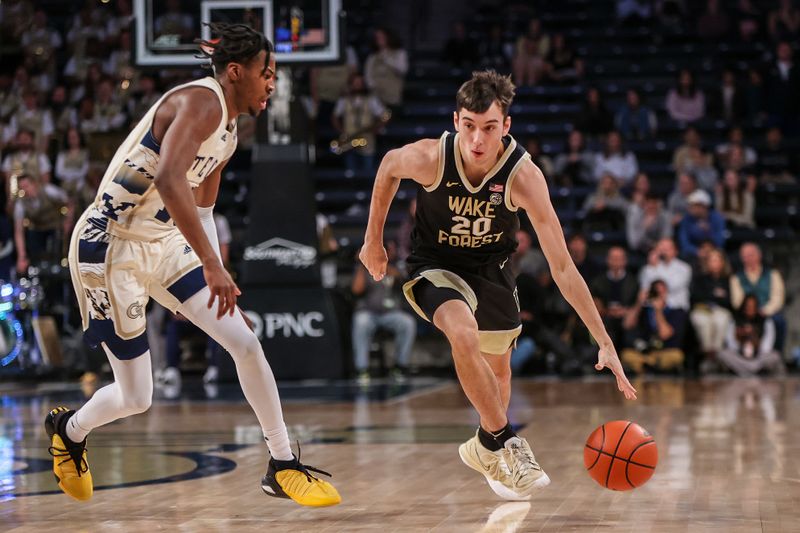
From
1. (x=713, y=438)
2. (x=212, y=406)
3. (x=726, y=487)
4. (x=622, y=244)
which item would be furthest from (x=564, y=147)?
(x=726, y=487)

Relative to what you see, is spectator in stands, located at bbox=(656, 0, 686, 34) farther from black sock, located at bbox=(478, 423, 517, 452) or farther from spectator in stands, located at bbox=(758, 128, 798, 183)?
black sock, located at bbox=(478, 423, 517, 452)

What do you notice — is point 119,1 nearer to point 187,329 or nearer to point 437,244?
point 187,329

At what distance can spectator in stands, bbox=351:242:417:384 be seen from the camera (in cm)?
1321

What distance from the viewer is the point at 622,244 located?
1493 centimetres

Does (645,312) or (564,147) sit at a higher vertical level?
(564,147)

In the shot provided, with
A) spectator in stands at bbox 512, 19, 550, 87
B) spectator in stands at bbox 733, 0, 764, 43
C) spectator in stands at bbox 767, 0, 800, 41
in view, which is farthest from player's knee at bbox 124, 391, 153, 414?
spectator in stands at bbox 733, 0, 764, 43

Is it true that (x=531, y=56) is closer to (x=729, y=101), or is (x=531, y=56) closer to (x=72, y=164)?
(x=729, y=101)

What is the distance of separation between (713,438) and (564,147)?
9289 mm

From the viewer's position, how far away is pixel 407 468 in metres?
6.44

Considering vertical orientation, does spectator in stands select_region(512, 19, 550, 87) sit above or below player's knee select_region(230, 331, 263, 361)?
above

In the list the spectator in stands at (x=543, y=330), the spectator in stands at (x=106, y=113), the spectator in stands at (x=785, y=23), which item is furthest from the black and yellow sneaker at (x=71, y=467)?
the spectator in stands at (x=785, y=23)

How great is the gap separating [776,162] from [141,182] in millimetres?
12747

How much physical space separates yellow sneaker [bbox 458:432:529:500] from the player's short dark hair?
1437mm

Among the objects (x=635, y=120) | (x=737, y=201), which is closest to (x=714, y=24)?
(x=635, y=120)
